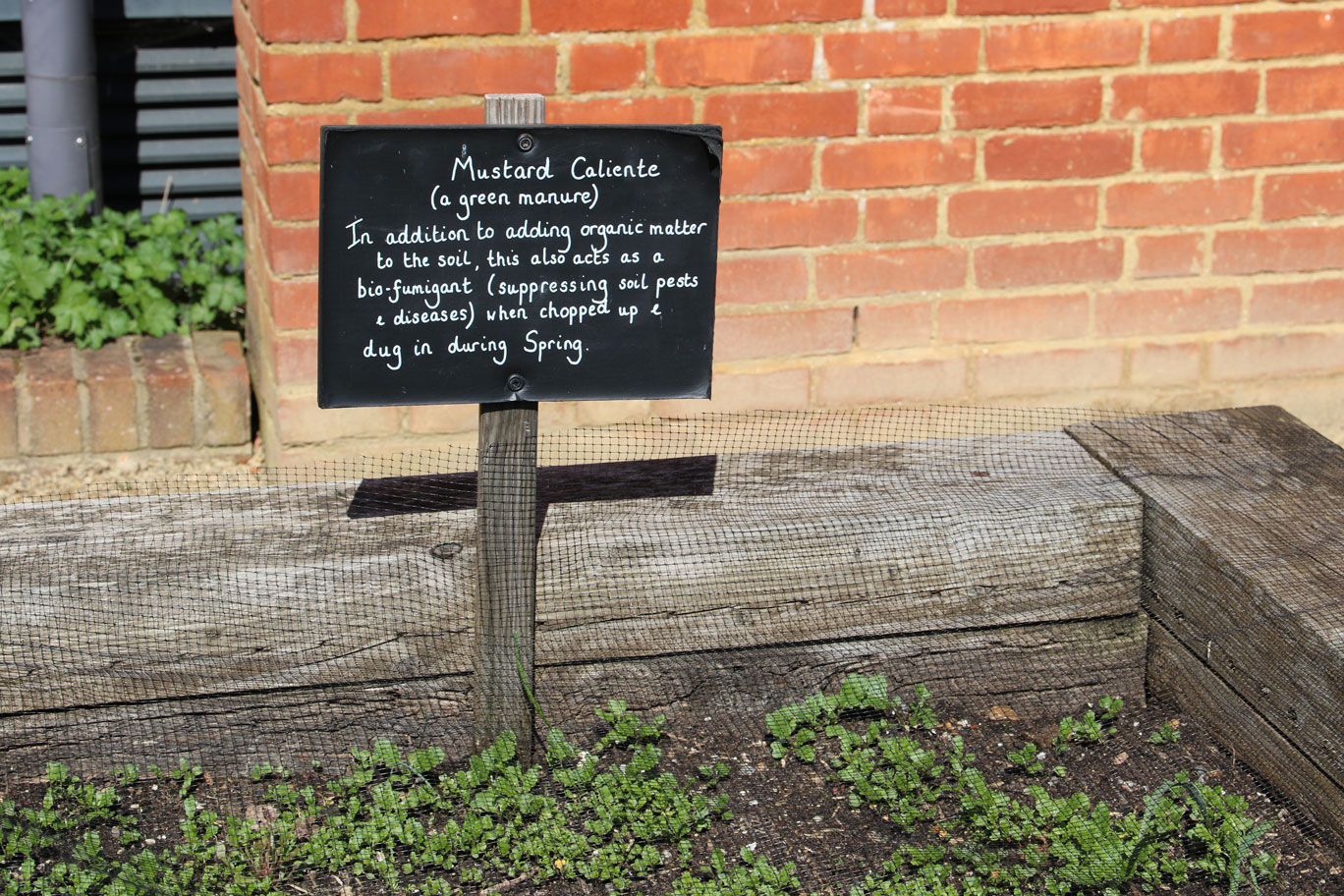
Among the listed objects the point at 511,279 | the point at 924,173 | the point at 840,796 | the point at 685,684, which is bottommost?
the point at 840,796

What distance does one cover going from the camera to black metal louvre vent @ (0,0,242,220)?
4.05 metres

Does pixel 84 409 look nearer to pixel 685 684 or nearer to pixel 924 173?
pixel 685 684

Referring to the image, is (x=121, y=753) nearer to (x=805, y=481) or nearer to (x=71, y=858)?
(x=71, y=858)

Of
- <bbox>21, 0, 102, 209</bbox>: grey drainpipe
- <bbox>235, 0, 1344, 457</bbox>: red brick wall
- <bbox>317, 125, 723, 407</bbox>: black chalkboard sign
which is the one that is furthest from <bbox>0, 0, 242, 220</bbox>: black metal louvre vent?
<bbox>317, 125, 723, 407</bbox>: black chalkboard sign

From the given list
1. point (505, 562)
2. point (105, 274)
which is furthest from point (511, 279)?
point (105, 274)

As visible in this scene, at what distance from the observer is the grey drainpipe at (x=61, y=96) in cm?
371

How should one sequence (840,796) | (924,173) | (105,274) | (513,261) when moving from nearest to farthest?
1. (513,261)
2. (840,796)
3. (924,173)
4. (105,274)

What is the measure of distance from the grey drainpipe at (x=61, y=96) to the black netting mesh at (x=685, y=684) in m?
1.64

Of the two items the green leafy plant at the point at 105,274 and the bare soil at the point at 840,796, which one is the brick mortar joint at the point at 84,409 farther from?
the bare soil at the point at 840,796

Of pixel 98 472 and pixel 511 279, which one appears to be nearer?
pixel 511 279

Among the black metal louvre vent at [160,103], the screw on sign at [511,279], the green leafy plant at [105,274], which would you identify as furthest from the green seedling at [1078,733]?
the black metal louvre vent at [160,103]

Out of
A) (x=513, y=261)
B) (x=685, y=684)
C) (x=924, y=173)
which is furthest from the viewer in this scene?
(x=924, y=173)

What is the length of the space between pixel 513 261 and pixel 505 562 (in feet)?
1.50

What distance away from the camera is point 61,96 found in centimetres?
378
